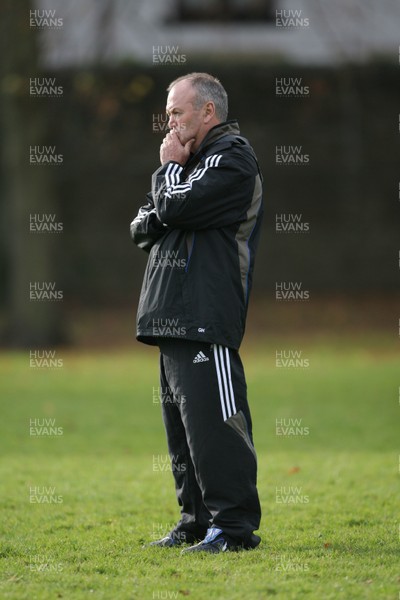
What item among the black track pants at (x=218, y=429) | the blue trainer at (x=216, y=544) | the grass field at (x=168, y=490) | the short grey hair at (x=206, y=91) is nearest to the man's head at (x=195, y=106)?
the short grey hair at (x=206, y=91)

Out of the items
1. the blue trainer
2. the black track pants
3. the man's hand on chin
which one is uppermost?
the man's hand on chin

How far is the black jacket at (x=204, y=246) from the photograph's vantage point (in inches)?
201

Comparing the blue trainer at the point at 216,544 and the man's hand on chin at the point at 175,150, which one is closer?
the blue trainer at the point at 216,544

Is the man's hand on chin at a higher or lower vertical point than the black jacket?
higher

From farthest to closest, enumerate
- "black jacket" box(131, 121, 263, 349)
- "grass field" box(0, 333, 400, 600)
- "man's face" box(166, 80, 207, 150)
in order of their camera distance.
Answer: "man's face" box(166, 80, 207, 150), "black jacket" box(131, 121, 263, 349), "grass field" box(0, 333, 400, 600)

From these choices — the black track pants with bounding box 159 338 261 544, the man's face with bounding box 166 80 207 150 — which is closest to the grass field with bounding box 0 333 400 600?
the black track pants with bounding box 159 338 261 544

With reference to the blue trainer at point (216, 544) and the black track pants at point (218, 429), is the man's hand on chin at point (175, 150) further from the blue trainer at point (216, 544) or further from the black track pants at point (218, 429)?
the blue trainer at point (216, 544)

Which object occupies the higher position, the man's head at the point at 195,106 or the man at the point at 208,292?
the man's head at the point at 195,106

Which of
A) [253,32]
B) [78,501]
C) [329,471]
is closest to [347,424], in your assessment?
[329,471]

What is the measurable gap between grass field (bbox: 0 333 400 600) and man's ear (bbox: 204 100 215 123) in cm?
232

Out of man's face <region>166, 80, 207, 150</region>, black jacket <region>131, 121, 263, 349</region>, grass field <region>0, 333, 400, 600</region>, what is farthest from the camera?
man's face <region>166, 80, 207, 150</region>

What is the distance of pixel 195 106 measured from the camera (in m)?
5.29

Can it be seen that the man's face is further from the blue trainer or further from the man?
the blue trainer

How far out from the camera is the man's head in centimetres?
527
